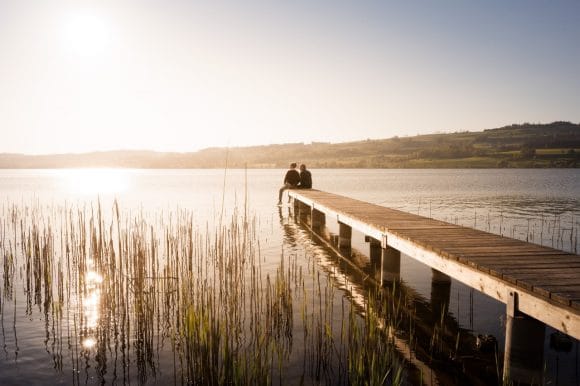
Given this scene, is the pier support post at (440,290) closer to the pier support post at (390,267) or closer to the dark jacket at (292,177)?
the pier support post at (390,267)

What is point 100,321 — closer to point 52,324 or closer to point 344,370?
point 52,324

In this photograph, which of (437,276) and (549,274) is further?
(437,276)

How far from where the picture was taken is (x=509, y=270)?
524 cm

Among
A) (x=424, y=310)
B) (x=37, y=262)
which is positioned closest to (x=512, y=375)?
(x=424, y=310)

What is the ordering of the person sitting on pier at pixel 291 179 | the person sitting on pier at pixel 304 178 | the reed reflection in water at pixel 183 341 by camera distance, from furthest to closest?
the person sitting on pier at pixel 291 179, the person sitting on pier at pixel 304 178, the reed reflection in water at pixel 183 341

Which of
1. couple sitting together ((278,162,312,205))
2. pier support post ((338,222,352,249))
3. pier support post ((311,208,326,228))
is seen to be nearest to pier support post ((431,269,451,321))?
pier support post ((338,222,352,249))

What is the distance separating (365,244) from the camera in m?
15.7

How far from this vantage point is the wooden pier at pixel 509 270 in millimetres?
4281

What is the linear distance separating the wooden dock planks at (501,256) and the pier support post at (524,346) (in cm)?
36

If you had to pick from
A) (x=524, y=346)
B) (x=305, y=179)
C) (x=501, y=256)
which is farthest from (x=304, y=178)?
(x=524, y=346)

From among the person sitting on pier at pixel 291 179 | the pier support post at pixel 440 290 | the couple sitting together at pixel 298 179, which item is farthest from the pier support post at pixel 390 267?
the person sitting on pier at pixel 291 179

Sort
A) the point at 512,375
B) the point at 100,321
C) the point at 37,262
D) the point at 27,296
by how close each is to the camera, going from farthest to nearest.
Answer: the point at 37,262 → the point at 27,296 → the point at 100,321 → the point at 512,375

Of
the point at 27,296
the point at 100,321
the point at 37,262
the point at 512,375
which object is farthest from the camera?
the point at 37,262

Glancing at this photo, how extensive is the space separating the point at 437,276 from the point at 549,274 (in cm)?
434
